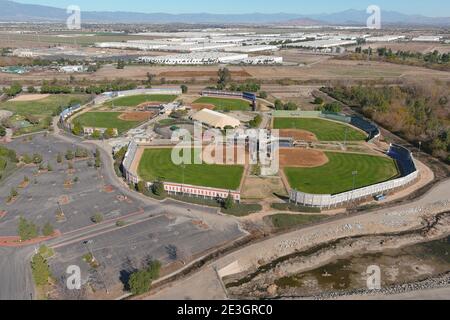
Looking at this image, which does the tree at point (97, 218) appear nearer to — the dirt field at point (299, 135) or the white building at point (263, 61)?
the dirt field at point (299, 135)

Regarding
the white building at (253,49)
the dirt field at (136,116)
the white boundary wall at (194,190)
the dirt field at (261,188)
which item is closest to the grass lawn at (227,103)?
the dirt field at (136,116)

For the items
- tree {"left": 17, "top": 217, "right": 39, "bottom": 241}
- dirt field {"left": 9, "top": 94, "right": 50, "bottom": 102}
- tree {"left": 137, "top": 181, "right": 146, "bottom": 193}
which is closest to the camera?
tree {"left": 17, "top": 217, "right": 39, "bottom": 241}

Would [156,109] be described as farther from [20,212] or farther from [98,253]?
[98,253]

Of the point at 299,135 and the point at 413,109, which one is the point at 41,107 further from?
the point at 413,109

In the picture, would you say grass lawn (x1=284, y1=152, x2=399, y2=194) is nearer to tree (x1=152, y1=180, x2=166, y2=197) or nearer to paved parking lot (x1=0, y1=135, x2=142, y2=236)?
tree (x1=152, y1=180, x2=166, y2=197)

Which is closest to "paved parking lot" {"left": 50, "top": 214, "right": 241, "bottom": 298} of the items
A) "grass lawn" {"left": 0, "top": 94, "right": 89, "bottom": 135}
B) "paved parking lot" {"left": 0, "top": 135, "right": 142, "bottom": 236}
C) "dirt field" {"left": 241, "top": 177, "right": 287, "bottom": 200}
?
"paved parking lot" {"left": 0, "top": 135, "right": 142, "bottom": 236}

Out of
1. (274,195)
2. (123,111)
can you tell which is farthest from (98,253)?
(123,111)

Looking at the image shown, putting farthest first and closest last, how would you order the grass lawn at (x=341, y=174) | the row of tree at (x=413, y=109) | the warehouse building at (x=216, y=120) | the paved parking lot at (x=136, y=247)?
the warehouse building at (x=216, y=120), the row of tree at (x=413, y=109), the grass lawn at (x=341, y=174), the paved parking lot at (x=136, y=247)

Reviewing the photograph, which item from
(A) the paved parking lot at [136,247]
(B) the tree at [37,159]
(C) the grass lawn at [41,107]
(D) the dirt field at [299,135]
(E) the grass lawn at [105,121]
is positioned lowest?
(A) the paved parking lot at [136,247]
